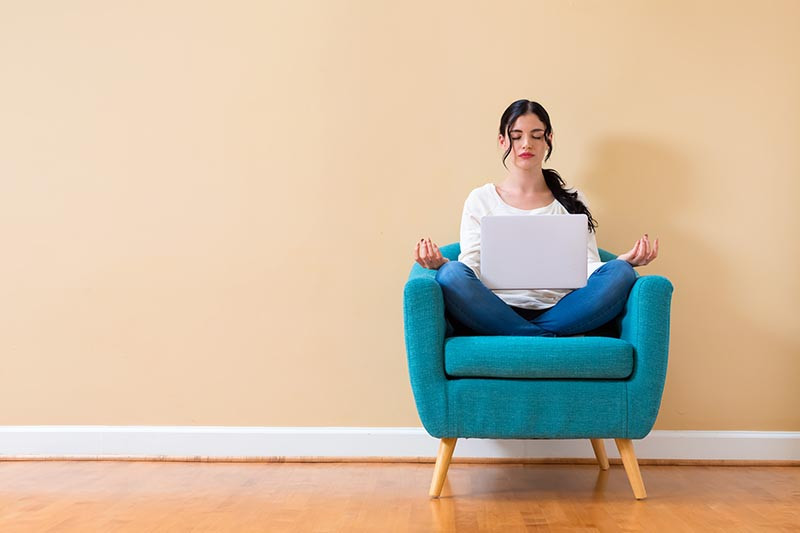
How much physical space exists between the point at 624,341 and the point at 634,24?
1.31 m

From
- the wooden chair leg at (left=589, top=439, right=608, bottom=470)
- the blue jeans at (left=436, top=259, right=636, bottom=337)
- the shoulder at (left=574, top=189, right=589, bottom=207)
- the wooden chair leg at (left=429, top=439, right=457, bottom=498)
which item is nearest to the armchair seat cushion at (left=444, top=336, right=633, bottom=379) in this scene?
the blue jeans at (left=436, top=259, right=636, bottom=337)

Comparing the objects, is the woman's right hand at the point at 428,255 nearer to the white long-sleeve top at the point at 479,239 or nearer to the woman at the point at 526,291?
the woman at the point at 526,291

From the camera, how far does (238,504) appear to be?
2.44 metres

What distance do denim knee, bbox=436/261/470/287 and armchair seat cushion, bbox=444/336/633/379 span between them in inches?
7.5

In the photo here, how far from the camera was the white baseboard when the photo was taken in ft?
10.4

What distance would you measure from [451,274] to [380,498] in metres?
0.68

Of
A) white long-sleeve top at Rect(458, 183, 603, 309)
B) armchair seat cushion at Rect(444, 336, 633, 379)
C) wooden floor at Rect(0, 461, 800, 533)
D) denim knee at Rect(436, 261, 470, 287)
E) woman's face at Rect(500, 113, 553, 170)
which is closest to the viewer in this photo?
wooden floor at Rect(0, 461, 800, 533)

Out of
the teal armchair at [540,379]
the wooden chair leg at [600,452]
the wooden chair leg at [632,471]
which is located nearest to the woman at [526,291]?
the teal armchair at [540,379]

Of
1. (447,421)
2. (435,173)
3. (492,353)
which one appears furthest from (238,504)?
(435,173)

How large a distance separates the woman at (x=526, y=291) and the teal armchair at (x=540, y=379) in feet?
0.37

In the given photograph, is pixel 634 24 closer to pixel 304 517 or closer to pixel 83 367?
pixel 304 517

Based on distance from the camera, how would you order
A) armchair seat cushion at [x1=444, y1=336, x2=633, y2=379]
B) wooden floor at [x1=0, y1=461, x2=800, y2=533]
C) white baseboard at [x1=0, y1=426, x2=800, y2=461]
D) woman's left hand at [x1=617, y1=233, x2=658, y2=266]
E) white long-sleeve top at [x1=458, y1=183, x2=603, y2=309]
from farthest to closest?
white baseboard at [x1=0, y1=426, x2=800, y2=461] → white long-sleeve top at [x1=458, y1=183, x2=603, y2=309] → woman's left hand at [x1=617, y1=233, x2=658, y2=266] → armchair seat cushion at [x1=444, y1=336, x2=633, y2=379] → wooden floor at [x1=0, y1=461, x2=800, y2=533]

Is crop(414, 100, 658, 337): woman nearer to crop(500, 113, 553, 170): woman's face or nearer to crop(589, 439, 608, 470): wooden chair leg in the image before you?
crop(500, 113, 553, 170): woman's face

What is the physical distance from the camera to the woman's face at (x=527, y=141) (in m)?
2.99
